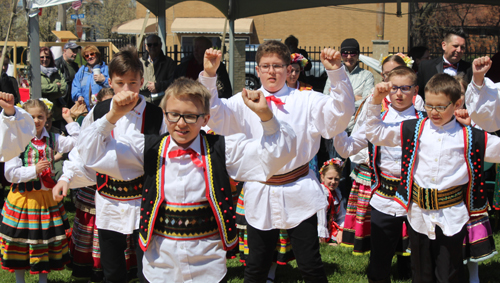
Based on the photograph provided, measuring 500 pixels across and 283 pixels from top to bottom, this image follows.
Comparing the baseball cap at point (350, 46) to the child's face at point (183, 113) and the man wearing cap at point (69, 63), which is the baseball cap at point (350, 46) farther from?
the man wearing cap at point (69, 63)

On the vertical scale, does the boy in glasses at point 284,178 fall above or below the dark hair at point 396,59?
below

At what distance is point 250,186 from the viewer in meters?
3.49

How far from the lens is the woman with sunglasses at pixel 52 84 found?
7164 mm

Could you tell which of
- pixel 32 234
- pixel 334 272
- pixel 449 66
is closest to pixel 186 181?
Answer: pixel 32 234

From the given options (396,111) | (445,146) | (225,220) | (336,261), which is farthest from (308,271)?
(336,261)

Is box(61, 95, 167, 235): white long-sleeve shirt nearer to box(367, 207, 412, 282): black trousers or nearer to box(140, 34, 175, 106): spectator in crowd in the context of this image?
box(367, 207, 412, 282): black trousers

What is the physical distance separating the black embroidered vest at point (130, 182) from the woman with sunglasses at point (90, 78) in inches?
137

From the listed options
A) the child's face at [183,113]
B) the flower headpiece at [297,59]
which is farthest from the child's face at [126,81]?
the flower headpiece at [297,59]

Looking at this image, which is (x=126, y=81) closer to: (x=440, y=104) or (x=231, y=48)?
(x=440, y=104)

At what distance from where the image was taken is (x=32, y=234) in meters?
4.20

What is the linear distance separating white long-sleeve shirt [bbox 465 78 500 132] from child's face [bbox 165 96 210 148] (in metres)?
1.80

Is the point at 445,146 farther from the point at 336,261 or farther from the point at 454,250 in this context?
the point at 336,261

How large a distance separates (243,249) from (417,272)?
1683 mm

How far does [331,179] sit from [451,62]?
1.86 m
